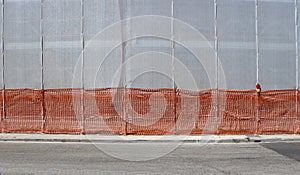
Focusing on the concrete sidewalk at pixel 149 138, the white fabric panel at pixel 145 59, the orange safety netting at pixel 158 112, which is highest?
the white fabric panel at pixel 145 59

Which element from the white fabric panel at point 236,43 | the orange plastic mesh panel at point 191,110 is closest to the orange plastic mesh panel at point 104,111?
the orange plastic mesh panel at point 191,110

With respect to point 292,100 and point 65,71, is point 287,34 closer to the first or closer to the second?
point 292,100

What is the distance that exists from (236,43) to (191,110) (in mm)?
3995

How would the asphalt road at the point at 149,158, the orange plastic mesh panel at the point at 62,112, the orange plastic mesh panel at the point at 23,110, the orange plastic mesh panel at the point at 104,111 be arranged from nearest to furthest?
the asphalt road at the point at 149,158
the orange plastic mesh panel at the point at 104,111
the orange plastic mesh panel at the point at 62,112
the orange plastic mesh panel at the point at 23,110

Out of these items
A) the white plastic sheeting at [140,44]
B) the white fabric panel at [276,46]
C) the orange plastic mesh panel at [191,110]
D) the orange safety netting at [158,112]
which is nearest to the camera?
the orange plastic mesh panel at [191,110]

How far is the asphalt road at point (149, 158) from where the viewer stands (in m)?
8.44

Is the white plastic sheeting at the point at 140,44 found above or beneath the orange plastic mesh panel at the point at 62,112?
above

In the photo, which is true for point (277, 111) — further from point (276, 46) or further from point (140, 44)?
point (140, 44)

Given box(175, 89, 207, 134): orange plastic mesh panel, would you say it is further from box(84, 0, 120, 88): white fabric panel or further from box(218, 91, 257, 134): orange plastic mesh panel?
box(84, 0, 120, 88): white fabric panel

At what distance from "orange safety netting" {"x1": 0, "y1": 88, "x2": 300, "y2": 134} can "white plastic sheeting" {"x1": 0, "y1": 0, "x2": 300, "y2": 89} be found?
112 centimetres

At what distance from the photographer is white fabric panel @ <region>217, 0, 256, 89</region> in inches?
675

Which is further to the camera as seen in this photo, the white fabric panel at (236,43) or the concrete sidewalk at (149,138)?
the white fabric panel at (236,43)

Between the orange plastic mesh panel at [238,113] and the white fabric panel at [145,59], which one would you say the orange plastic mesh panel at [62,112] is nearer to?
the white fabric panel at [145,59]

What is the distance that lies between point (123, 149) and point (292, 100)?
7.83 meters
